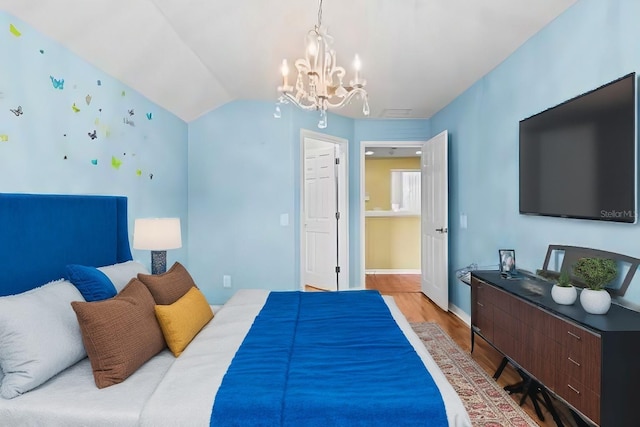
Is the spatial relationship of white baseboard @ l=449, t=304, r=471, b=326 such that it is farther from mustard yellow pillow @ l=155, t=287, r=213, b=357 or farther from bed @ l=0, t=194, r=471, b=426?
mustard yellow pillow @ l=155, t=287, r=213, b=357

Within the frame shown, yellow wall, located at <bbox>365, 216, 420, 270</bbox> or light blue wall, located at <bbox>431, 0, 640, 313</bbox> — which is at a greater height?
light blue wall, located at <bbox>431, 0, 640, 313</bbox>

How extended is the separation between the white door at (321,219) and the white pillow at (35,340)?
3.71 metres

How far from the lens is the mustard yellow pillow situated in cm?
186

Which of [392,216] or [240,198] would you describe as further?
[392,216]

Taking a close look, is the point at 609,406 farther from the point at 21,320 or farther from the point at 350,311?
the point at 21,320

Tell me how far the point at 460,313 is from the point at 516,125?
209 cm

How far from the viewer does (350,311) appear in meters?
2.35

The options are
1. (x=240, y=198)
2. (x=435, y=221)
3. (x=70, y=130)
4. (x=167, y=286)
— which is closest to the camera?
(x=167, y=286)

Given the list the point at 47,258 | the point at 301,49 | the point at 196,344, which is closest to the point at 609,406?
the point at 196,344

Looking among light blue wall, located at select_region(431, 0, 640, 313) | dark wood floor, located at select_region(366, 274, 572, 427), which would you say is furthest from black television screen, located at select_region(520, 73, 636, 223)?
dark wood floor, located at select_region(366, 274, 572, 427)

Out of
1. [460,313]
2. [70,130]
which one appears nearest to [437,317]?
[460,313]

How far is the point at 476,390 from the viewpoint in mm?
2520

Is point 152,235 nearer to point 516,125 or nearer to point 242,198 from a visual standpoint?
point 242,198

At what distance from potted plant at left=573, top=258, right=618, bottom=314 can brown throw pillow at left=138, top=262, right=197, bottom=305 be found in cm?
216
